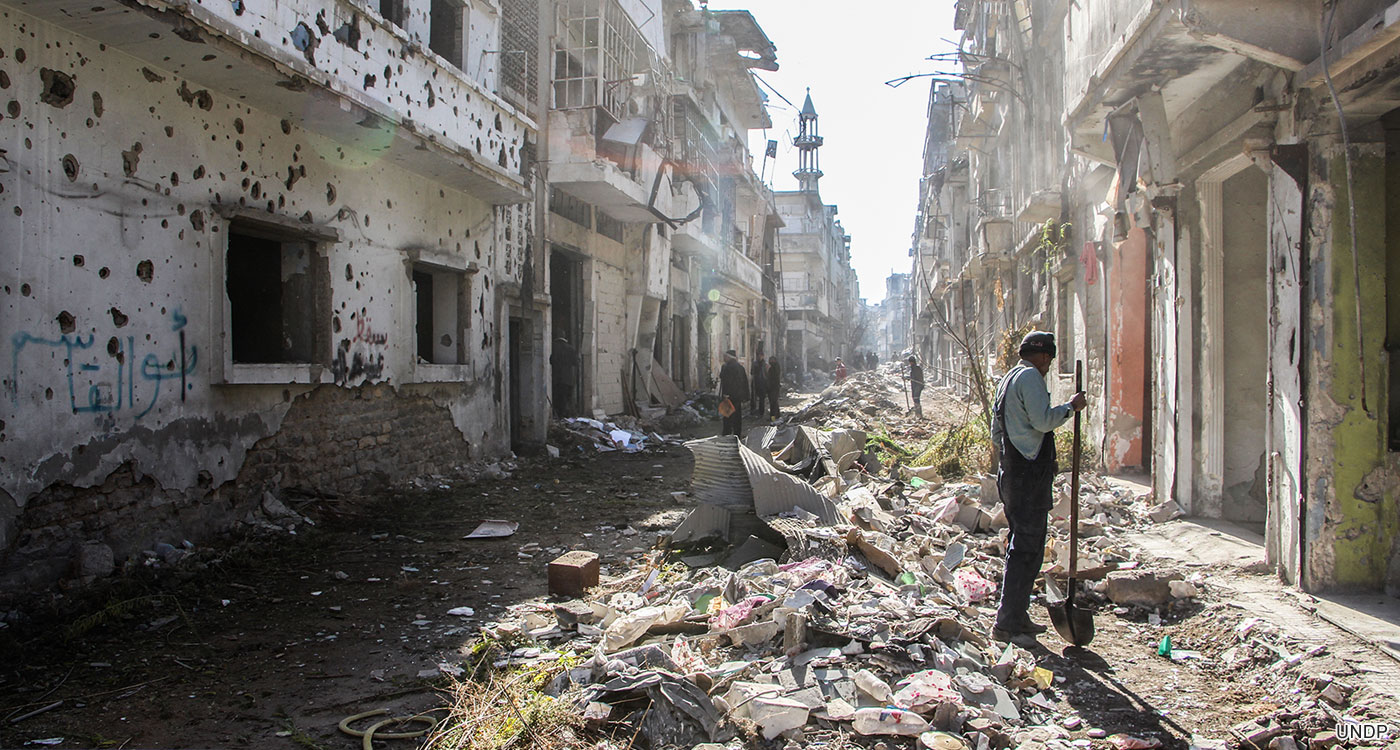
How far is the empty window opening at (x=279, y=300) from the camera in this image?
7238 millimetres

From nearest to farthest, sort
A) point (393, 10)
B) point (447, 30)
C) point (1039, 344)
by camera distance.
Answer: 1. point (1039, 344)
2. point (393, 10)
3. point (447, 30)

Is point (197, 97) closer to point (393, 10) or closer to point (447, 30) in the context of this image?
point (393, 10)

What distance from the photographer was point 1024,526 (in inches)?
159

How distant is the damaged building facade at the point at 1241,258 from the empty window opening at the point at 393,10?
19.5 feet

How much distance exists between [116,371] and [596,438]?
765 centimetres

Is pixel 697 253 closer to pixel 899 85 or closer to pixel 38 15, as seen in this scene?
pixel 899 85

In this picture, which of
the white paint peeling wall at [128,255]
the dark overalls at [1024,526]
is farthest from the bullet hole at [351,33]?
the dark overalls at [1024,526]

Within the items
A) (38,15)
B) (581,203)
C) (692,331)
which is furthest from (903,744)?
(692,331)

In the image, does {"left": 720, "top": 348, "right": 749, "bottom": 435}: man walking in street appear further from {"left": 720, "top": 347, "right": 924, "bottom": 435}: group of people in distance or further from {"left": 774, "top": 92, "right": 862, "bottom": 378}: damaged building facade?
{"left": 774, "top": 92, "right": 862, "bottom": 378}: damaged building facade

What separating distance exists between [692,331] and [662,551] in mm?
15414

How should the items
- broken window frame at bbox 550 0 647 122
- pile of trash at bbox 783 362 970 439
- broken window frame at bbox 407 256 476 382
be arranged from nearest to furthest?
broken window frame at bbox 407 256 476 382
broken window frame at bbox 550 0 647 122
pile of trash at bbox 783 362 970 439

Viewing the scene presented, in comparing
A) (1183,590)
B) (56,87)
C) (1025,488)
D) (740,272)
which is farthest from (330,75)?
(740,272)

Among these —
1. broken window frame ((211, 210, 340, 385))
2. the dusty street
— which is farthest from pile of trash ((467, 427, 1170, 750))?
broken window frame ((211, 210, 340, 385))

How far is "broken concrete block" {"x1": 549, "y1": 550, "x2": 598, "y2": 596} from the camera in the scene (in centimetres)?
496
